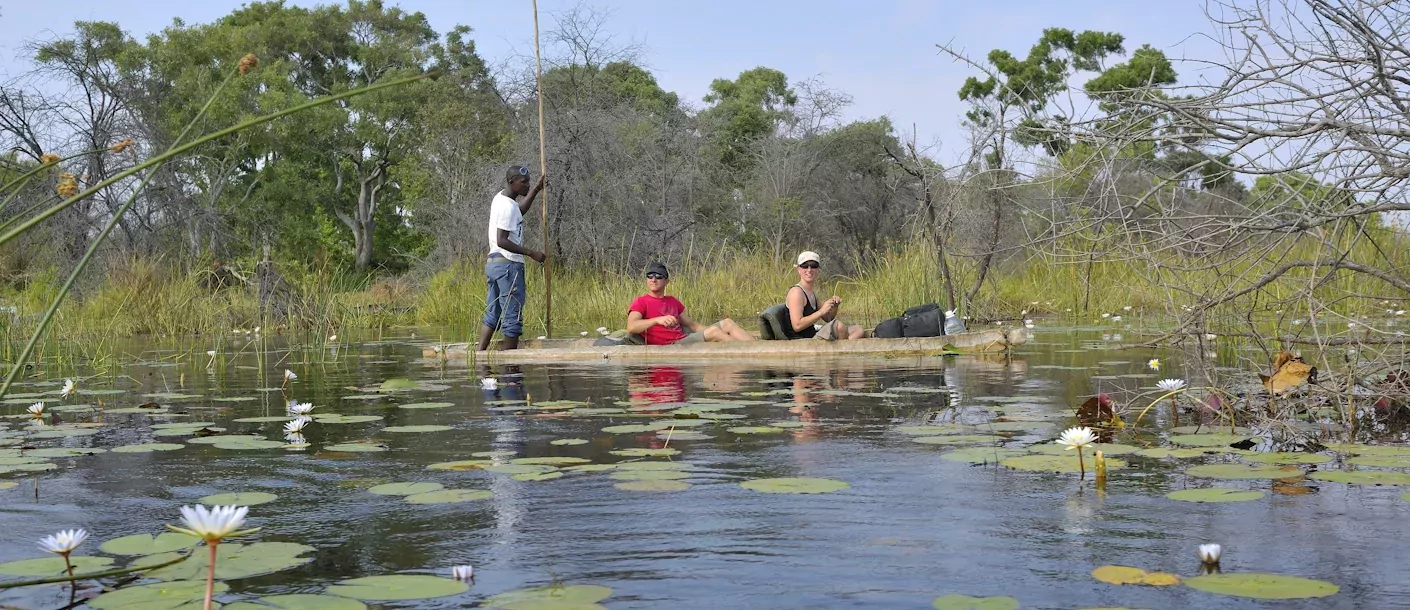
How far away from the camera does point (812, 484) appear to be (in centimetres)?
425

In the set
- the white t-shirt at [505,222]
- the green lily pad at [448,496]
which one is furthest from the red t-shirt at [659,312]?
the green lily pad at [448,496]

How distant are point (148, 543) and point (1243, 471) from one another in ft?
11.2

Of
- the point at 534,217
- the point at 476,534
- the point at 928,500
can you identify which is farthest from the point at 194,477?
the point at 534,217

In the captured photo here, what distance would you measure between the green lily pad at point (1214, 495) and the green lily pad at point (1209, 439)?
1.12 metres

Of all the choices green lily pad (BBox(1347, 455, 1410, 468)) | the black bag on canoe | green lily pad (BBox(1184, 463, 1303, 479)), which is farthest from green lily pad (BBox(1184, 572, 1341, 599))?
the black bag on canoe

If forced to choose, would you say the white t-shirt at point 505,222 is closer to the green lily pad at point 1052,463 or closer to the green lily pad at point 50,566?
A: the green lily pad at point 1052,463

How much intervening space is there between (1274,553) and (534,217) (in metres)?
21.2

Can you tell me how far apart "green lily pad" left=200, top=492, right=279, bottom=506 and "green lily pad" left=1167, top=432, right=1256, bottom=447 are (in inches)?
135

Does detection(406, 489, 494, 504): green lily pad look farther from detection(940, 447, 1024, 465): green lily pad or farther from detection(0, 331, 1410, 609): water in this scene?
detection(940, 447, 1024, 465): green lily pad

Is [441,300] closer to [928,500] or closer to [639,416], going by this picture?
[639,416]

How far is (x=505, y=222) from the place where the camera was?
11305 mm

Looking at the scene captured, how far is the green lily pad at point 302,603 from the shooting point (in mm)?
2779

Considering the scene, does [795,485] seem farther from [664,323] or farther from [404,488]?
[664,323]

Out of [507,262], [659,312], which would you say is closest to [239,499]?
[507,262]
